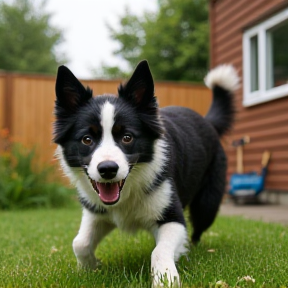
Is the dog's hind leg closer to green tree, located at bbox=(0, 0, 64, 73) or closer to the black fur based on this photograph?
the black fur

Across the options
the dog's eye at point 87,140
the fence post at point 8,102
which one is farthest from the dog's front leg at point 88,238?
the fence post at point 8,102

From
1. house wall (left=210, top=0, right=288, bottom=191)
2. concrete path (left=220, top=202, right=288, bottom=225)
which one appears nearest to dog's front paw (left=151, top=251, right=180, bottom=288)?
concrete path (left=220, top=202, right=288, bottom=225)

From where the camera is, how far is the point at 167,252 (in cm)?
272

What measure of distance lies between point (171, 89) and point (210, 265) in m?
9.06

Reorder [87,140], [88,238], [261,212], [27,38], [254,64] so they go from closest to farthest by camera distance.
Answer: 1. [87,140]
2. [88,238]
3. [261,212]
4. [254,64]
5. [27,38]

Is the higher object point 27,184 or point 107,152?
point 107,152

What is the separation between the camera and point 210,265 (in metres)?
2.99

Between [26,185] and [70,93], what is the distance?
568cm

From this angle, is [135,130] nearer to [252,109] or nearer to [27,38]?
[252,109]

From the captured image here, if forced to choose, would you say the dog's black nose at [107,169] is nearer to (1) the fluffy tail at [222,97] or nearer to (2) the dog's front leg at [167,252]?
(2) the dog's front leg at [167,252]

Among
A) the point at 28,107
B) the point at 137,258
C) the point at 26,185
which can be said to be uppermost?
the point at 28,107

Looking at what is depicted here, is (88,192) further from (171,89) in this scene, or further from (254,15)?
(171,89)

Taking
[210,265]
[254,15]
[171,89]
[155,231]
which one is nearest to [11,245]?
[155,231]

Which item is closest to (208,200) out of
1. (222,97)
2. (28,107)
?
(222,97)
